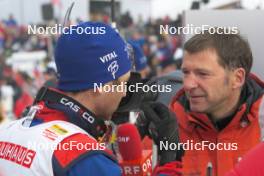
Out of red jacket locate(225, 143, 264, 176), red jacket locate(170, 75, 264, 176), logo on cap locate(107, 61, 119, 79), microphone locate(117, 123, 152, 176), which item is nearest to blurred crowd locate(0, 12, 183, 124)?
microphone locate(117, 123, 152, 176)

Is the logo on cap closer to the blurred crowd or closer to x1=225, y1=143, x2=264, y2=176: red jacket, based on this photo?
x1=225, y1=143, x2=264, y2=176: red jacket

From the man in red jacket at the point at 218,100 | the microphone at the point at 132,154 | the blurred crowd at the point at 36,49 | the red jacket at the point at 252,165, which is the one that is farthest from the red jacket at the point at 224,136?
the blurred crowd at the point at 36,49

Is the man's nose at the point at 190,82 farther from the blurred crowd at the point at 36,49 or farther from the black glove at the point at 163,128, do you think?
the blurred crowd at the point at 36,49

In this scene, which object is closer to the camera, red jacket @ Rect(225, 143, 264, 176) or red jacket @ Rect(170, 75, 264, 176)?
red jacket @ Rect(225, 143, 264, 176)

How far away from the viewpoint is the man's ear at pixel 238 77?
247 cm

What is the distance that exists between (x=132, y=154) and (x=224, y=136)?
1.57ft

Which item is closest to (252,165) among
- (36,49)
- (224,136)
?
(224,136)

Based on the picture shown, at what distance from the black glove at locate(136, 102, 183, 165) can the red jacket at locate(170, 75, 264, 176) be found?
28 centimetres

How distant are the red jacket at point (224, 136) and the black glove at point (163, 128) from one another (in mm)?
281

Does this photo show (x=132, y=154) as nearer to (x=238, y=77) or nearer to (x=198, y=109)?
(x=198, y=109)

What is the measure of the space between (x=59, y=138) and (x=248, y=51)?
1068mm

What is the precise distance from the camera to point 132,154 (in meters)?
2.66

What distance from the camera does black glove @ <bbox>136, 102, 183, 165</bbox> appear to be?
83.8 inches

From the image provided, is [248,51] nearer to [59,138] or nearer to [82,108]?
[82,108]
